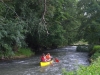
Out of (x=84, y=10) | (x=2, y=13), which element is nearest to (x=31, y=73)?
(x=2, y=13)

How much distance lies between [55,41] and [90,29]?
5.46 metres

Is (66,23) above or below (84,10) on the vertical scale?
below

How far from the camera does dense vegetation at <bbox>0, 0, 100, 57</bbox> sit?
71.6 ft

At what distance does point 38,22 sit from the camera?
21734 mm

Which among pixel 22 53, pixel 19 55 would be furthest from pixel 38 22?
pixel 22 53

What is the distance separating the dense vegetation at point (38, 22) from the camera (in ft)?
71.6

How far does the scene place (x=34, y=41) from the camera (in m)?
34.3

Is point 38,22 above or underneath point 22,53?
above

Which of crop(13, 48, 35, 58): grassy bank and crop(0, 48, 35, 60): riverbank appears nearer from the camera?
crop(0, 48, 35, 60): riverbank

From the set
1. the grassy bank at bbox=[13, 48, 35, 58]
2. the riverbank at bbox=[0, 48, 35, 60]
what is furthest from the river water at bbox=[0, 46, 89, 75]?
the grassy bank at bbox=[13, 48, 35, 58]

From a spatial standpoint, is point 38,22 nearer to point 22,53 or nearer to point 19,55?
point 19,55

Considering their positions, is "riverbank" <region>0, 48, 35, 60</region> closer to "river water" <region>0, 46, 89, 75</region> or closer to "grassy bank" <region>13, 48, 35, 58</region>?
"grassy bank" <region>13, 48, 35, 58</region>

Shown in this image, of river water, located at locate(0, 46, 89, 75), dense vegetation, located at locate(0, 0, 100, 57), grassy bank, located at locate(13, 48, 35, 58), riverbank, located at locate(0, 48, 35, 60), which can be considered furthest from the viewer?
grassy bank, located at locate(13, 48, 35, 58)

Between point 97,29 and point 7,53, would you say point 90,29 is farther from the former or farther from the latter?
point 7,53
